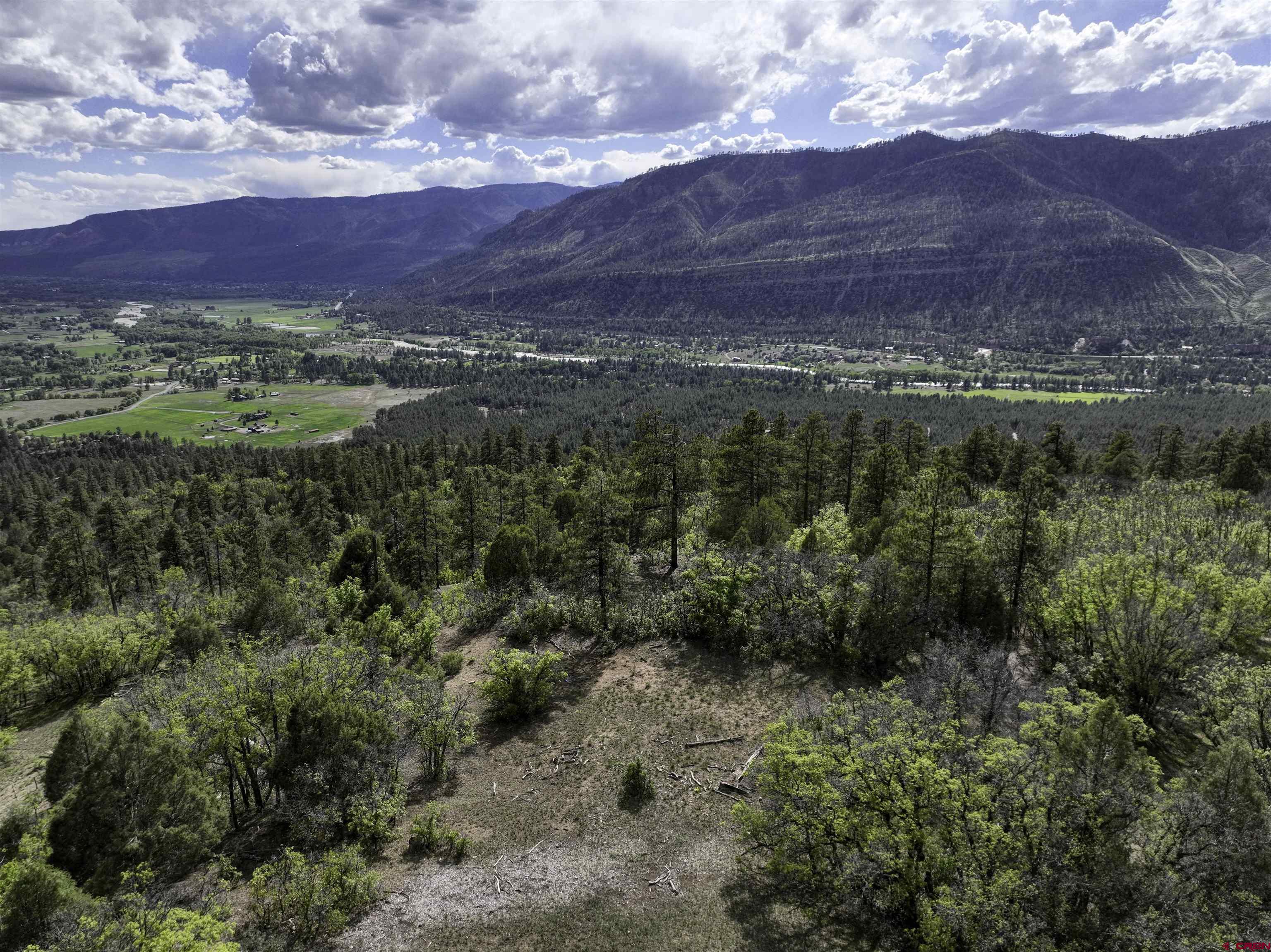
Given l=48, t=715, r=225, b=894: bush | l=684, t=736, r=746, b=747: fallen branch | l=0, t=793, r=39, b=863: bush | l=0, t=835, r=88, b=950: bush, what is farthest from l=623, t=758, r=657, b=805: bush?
l=0, t=793, r=39, b=863: bush

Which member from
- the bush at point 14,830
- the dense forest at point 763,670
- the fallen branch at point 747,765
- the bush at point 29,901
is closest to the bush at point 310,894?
the dense forest at point 763,670

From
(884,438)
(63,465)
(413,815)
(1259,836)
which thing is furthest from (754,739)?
(63,465)

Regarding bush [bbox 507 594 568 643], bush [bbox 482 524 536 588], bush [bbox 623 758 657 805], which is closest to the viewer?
bush [bbox 623 758 657 805]

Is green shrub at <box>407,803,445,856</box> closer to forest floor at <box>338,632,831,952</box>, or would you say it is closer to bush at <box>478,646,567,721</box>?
forest floor at <box>338,632,831,952</box>

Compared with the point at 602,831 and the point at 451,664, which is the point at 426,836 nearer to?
the point at 602,831

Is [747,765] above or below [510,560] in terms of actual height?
below

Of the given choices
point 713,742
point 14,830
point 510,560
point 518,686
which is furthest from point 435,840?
point 510,560
